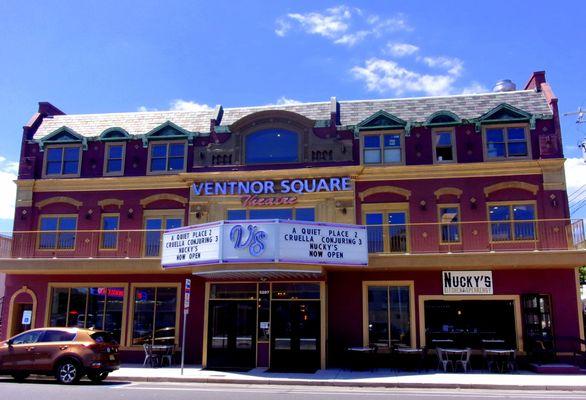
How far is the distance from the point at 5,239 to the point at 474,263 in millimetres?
18783

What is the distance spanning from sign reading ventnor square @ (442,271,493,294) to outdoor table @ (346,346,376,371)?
374 centimetres

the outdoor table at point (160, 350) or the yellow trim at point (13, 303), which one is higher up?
the yellow trim at point (13, 303)

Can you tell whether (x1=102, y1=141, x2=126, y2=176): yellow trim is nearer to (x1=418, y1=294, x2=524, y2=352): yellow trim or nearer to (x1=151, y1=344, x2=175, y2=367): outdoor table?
A: (x1=151, y1=344, x2=175, y2=367): outdoor table

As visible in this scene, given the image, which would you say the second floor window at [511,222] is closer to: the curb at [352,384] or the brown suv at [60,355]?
the curb at [352,384]

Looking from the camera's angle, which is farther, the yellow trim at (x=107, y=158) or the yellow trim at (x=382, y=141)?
the yellow trim at (x=107, y=158)

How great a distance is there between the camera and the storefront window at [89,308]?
2241 centimetres

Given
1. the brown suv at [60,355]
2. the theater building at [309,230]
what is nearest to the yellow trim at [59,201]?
the theater building at [309,230]

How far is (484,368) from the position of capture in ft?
64.0

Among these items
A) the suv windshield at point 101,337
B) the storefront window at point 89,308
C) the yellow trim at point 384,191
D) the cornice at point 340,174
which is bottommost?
the suv windshield at point 101,337

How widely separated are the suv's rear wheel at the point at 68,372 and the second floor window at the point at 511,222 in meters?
15.1

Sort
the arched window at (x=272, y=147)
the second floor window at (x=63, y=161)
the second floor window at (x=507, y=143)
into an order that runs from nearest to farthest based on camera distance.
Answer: the second floor window at (x=507, y=143) < the arched window at (x=272, y=147) < the second floor window at (x=63, y=161)

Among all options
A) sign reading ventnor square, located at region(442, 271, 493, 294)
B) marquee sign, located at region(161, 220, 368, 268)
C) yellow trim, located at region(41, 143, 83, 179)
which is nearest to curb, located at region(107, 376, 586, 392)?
marquee sign, located at region(161, 220, 368, 268)

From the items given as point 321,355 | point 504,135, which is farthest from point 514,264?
point 321,355

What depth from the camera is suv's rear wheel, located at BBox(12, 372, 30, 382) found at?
16.6 m
